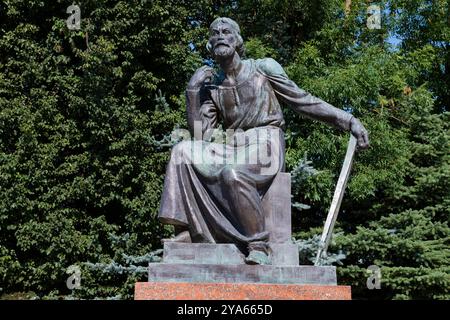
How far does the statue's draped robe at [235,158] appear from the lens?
5637 millimetres

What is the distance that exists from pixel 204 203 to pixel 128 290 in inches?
302

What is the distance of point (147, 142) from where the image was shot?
542 inches

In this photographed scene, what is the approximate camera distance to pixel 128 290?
13.0 metres

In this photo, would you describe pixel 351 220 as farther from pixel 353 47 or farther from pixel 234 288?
pixel 234 288

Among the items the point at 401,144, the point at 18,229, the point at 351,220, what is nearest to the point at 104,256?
the point at 18,229

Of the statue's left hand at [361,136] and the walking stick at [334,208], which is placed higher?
the statue's left hand at [361,136]

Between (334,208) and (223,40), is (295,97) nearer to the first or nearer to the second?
(223,40)

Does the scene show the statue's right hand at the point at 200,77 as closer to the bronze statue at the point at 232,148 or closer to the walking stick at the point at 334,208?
the bronze statue at the point at 232,148

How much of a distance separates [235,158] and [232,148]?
0.16 meters

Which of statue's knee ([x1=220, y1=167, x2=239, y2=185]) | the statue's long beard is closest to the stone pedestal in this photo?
statue's knee ([x1=220, y1=167, x2=239, y2=185])

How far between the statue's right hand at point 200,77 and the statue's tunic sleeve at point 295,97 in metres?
0.46

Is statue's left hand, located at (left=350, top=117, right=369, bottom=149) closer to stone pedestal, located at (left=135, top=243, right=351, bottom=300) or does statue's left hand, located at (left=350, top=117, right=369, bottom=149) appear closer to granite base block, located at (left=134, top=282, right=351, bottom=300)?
stone pedestal, located at (left=135, top=243, right=351, bottom=300)

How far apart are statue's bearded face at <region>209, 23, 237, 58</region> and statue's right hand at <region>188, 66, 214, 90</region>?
18 centimetres

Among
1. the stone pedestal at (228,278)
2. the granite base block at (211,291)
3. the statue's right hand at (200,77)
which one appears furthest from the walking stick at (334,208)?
the statue's right hand at (200,77)
